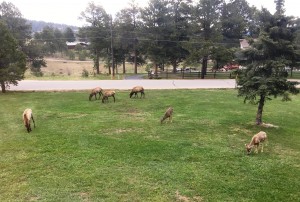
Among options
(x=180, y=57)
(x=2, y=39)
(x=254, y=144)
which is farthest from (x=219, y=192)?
(x=180, y=57)

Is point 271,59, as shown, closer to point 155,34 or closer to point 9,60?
point 9,60

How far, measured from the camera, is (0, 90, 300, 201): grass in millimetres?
10727

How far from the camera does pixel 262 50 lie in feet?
59.3

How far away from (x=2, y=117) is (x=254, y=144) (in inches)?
631

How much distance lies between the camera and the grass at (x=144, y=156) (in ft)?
35.2

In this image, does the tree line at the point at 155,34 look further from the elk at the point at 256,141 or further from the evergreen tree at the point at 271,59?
the elk at the point at 256,141

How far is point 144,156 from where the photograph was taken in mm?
13750

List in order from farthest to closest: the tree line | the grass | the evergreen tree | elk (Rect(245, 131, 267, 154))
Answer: the tree line, the evergreen tree, elk (Rect(245, 131, 267, 154)), the grass

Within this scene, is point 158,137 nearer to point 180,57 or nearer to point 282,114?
point 282,114

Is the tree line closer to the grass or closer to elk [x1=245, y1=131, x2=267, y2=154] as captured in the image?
the grass

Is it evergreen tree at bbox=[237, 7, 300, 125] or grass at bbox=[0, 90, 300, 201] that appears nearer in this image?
grass at bbox=[0, 90, 300, 201]

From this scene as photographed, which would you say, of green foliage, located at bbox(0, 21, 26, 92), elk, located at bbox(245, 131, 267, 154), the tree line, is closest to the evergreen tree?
elk, located at bbox(245, 131, 267, 154)

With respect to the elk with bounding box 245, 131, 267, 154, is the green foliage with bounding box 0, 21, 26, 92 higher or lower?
higher

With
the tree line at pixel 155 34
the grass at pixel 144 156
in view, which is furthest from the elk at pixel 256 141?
the tree line at pixel 155 34
